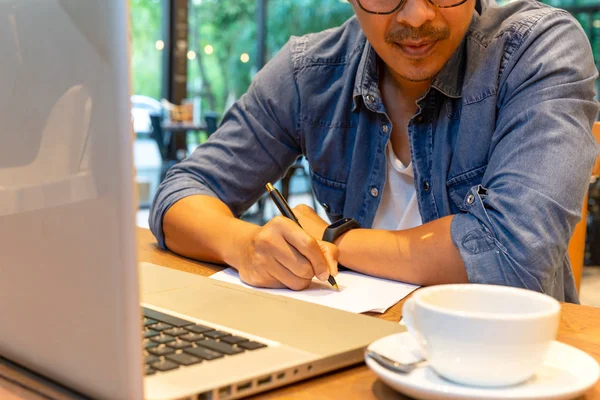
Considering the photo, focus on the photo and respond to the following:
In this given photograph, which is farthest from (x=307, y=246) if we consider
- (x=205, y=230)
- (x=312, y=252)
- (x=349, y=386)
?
(x=349, y=386)

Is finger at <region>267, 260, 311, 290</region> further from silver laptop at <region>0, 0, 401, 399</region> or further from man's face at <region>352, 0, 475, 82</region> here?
man's face at <region>352, 0, 475, 82</region>

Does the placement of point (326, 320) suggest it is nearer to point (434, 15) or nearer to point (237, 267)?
point (237, 267)

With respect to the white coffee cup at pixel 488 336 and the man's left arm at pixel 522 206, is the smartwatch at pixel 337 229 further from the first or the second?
the white coffee cup at pixel 488 336

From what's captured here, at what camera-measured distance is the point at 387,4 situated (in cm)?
126

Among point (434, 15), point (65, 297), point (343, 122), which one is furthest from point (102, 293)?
point (343, 122)

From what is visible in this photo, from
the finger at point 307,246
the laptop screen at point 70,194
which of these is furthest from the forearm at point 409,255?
the laptop screen at point 70,194

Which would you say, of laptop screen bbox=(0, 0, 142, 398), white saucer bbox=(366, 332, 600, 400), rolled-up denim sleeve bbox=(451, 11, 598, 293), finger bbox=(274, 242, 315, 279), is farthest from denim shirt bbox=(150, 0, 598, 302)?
laptop screen bbox=(0, 0, 142, 398)

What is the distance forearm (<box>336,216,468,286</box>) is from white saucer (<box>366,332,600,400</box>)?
16.2 inches

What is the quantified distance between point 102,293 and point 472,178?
35.4 inches

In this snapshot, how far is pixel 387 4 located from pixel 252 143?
17.1 inches

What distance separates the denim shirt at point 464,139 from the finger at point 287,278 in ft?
0.75

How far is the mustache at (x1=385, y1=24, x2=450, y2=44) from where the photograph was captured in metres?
1.24

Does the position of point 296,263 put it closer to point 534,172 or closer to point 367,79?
point 534,172

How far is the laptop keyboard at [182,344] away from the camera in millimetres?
589
